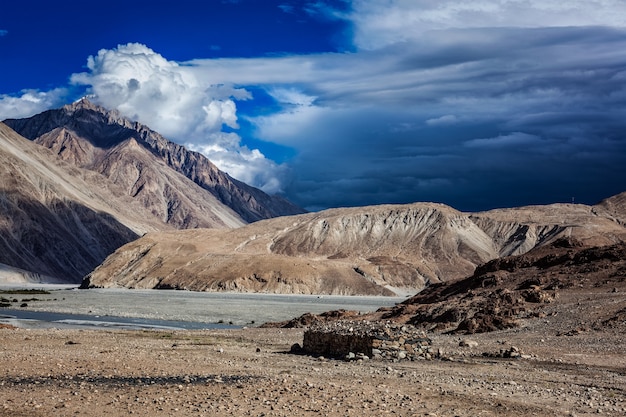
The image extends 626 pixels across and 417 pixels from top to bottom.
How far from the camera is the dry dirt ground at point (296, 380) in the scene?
16.6 m

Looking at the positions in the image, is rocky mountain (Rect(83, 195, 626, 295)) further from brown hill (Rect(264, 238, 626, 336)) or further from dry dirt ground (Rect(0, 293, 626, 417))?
dry dirt ground (Rect(0, 293, 626, 417))

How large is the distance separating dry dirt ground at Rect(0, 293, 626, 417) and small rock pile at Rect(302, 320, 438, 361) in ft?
3.21

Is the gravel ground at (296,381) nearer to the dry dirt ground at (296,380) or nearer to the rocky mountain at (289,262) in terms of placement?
the dry dirt ground at (296,380)

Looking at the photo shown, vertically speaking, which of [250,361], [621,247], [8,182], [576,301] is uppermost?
[8,182]

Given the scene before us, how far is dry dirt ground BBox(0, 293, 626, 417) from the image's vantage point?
54.3 feet

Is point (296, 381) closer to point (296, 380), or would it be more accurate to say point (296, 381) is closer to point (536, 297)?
point (296, 380)

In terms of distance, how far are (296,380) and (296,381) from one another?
268 mm

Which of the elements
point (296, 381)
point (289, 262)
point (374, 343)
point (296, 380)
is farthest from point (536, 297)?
point (289, 262)

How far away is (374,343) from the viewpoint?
27.5 m

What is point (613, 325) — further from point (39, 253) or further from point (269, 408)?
point (39, 253)

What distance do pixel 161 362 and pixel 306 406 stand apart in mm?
9684

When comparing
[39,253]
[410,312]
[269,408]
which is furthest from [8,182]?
[269,408]

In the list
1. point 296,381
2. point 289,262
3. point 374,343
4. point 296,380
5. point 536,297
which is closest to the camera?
point 296,381

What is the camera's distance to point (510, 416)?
53.5 feet
